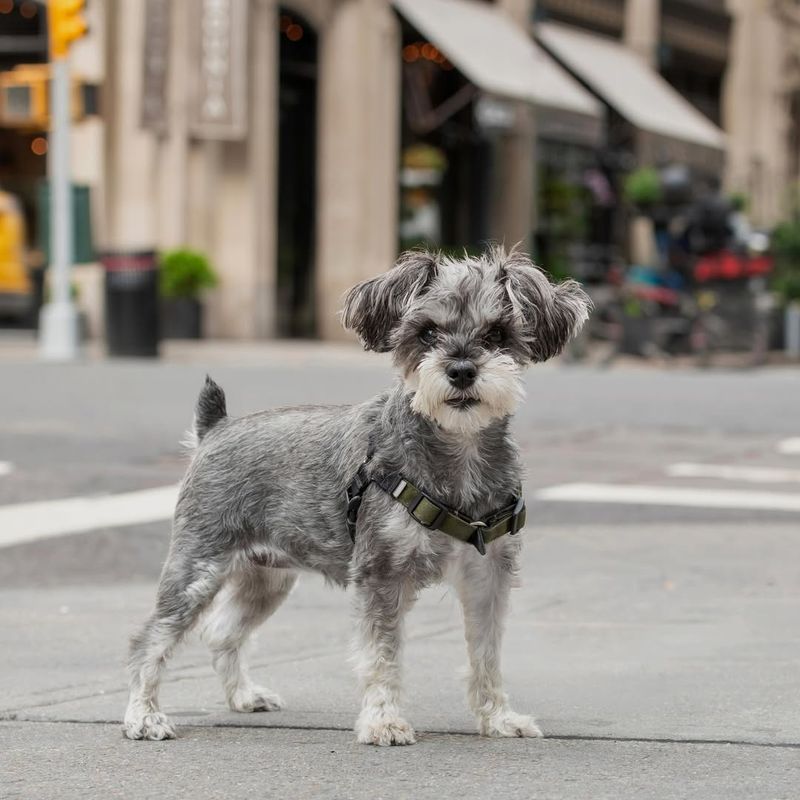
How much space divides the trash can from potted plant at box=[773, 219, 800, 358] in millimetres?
9721

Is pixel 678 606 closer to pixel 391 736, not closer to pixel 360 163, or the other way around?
pixel 391 736

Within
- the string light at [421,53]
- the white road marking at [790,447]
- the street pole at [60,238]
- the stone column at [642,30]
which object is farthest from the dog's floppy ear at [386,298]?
the stone column at [642,30]

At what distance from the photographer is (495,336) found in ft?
15.1

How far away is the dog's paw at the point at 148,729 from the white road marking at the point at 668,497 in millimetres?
5284

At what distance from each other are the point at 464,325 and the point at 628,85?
97.0 ft

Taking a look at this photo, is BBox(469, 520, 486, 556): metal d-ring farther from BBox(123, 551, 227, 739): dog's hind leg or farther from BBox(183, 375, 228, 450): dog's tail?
BBox(183, 375, 228, 450): dog's tail

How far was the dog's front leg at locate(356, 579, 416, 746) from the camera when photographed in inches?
186

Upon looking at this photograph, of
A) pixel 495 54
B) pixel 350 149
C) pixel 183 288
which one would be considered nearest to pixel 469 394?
pixel 183 288

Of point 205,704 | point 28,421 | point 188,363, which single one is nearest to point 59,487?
point 28,421

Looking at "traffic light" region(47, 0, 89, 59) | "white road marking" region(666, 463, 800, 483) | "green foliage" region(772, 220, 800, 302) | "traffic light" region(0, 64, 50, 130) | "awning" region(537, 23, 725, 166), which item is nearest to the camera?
"white road marking" region(666, 463, 800, 483)

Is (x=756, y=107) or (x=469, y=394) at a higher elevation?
(x=756, y=107)

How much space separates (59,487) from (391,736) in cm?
562

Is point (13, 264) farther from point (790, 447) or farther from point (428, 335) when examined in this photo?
point (428, 335)

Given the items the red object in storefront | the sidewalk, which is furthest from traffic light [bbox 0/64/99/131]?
the sidewalk
